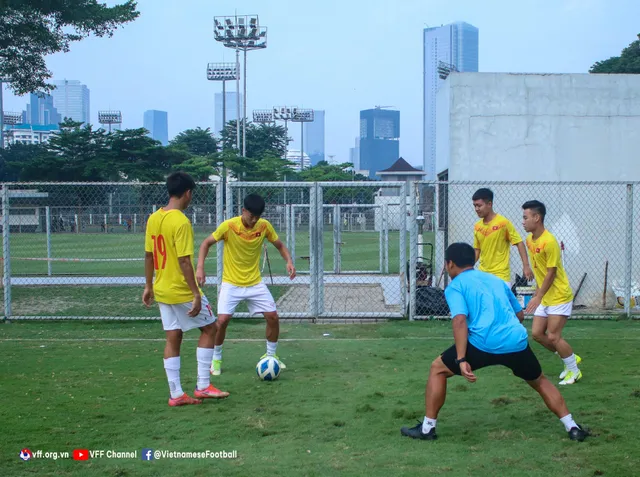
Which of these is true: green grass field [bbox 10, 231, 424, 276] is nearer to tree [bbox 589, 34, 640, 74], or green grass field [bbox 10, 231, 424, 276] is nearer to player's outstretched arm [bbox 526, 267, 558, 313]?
player's outstretched arm [bbox 526, 267, 558, 313]

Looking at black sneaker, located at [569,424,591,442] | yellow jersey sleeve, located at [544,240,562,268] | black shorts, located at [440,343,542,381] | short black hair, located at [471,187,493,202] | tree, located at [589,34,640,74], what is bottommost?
black sneaker, located at [569,424,591,442]

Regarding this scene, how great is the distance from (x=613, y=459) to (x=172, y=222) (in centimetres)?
391

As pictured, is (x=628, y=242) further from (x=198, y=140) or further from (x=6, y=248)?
(x=198, y=140)

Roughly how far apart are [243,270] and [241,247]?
26 cm

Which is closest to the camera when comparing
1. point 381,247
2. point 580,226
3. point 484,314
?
point 484,314

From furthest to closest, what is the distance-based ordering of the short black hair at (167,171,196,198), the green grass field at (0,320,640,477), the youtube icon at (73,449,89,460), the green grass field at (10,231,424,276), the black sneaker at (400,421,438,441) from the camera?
the green grass field at (10,231,424,276) → the short black hair at (167,171,196,198) → the black sneaker at (400,421,438,441) → the youtube icon at (73,449,89,460) → the green grass field at (0,320,640,477)

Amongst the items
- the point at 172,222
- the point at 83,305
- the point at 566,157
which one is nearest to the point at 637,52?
the point at 566,157

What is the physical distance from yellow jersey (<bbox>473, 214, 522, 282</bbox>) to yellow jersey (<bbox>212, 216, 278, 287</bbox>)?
244cm

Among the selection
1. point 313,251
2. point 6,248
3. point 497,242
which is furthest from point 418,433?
point 6,248

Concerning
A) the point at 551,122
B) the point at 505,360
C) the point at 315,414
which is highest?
the point at 551,122

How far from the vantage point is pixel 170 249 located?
612 cm

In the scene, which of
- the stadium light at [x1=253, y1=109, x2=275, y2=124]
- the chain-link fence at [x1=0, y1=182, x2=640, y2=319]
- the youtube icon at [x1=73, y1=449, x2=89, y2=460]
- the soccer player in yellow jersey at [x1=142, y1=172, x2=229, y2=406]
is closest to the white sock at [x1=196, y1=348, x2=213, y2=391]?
the soccer player in yellow jersey at [x1=142, y1=172, x2=229, y2=406]

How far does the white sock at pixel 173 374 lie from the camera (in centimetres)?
619

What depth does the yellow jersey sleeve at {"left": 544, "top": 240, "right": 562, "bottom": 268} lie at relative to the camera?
669 centimetres
